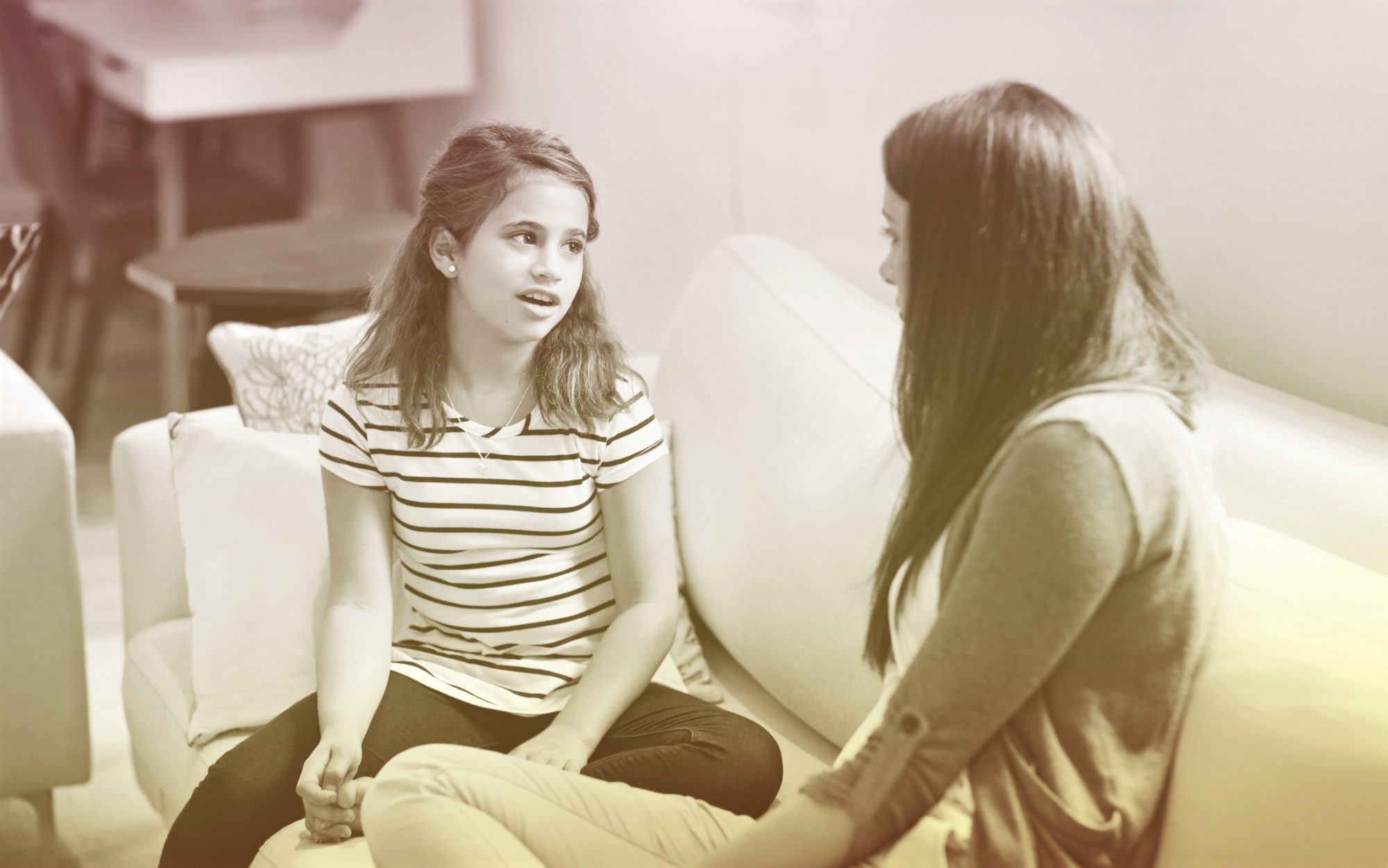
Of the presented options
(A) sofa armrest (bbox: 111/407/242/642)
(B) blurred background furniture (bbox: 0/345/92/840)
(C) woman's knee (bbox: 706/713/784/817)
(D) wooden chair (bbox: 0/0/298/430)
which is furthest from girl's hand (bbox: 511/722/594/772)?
(D) wooden chair (bbox: 0/0/298/430)

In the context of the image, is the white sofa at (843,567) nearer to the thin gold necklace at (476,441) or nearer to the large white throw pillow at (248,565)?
the large white throw pillow at (248,565)

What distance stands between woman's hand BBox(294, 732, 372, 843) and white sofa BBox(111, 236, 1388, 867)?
0.06ft

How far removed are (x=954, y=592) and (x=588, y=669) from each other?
389 mm

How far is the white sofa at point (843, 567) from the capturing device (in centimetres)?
77

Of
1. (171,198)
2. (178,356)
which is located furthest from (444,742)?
(171,198)

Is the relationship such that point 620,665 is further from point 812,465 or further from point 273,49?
point 273,49

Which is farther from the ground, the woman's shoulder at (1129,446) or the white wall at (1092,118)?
the white wall at (1092,118)

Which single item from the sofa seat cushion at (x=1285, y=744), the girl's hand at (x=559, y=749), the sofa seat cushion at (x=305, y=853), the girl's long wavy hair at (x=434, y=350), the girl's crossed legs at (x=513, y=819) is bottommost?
the sofa seat cushion at (x=305, y=853)

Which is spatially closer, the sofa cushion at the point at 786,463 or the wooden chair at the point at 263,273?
the sofa cushion at the point at 786,463

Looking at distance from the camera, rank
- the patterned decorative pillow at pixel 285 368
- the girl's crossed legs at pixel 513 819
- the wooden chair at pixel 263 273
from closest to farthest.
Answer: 1. the girl's crossed legs at pixel 513 819
2. the patterned decorative pillow at pixel 285 368
3. the wooden chair at pixel 263 273

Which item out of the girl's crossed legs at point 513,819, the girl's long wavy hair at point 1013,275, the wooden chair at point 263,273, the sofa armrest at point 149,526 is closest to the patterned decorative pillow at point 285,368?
the sofa armrest at point 149,526

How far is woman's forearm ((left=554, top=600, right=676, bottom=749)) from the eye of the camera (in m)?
1.03

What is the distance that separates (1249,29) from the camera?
4.23 ft

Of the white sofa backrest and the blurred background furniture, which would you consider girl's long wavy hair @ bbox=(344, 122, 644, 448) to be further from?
the blurred background furniture
